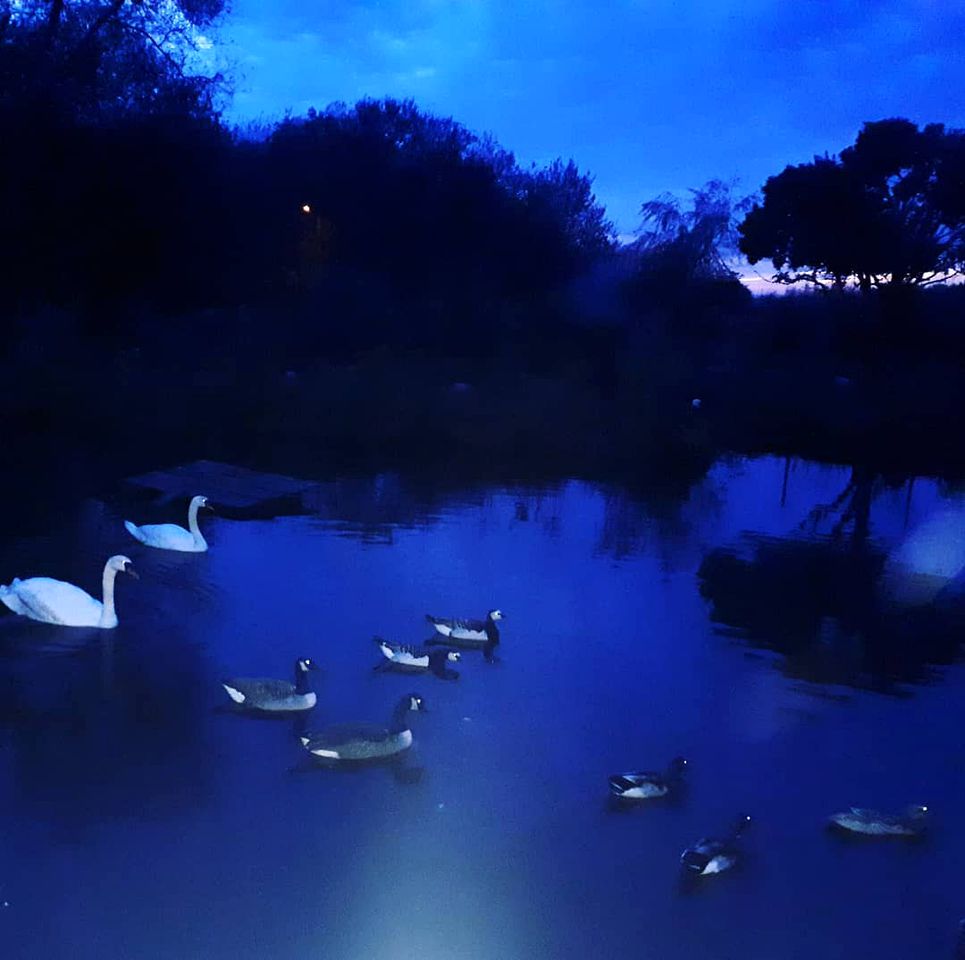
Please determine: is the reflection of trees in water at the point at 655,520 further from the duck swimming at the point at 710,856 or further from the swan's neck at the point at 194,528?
the duck swimming at the point at 710,856

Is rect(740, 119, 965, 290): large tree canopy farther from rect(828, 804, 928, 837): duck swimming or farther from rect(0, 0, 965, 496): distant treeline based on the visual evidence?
rect(828, 804, 928, 837): duck swimming

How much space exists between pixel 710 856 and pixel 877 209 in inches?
1353

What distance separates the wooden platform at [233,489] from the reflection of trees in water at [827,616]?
5809 millimetres

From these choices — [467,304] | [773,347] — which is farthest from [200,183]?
[773,347]

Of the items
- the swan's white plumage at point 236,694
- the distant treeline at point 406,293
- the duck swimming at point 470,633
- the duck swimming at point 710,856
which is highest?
the distant treeline at point 406,293

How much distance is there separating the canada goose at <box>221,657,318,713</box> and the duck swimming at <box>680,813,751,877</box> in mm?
3006

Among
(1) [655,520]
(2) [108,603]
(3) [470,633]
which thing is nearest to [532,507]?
(1) [655,520]

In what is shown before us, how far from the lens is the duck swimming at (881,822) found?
6.60 metres

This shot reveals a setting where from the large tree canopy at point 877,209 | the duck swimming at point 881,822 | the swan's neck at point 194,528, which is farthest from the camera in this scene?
the large tree canopy at point 877,209

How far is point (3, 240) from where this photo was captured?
19781 millimetres

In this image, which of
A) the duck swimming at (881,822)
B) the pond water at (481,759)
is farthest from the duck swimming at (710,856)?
the duck swimming at (881,822)

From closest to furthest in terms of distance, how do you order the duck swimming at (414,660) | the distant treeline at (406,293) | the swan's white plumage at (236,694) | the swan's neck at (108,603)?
the swan's white plumage at (236,694), the duck swimming at (414,660), the swan's neck at (108,603), the distant treeline at (406,293)

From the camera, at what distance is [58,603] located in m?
9.02

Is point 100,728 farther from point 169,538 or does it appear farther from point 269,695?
point 169,538
